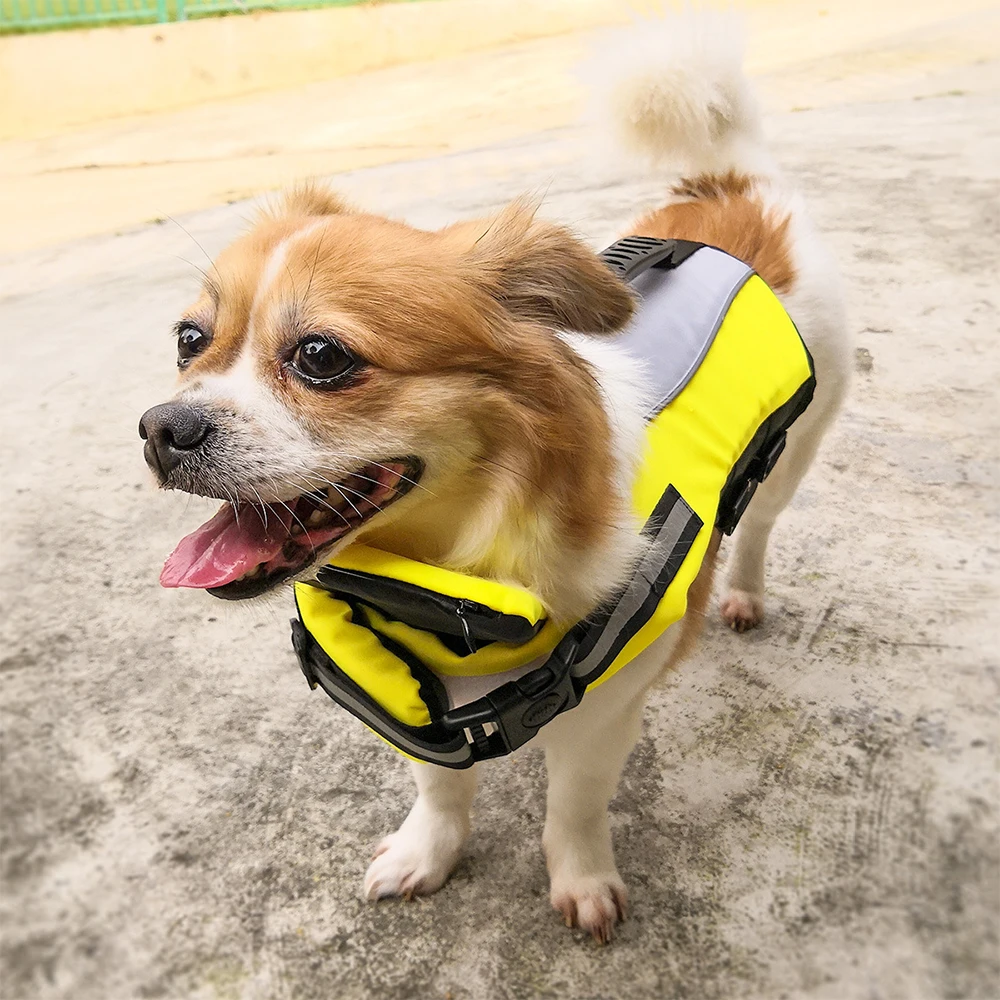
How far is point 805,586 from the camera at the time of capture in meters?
2.43

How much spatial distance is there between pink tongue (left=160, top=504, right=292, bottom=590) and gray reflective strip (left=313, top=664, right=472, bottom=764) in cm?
29

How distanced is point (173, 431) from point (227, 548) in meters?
0.19

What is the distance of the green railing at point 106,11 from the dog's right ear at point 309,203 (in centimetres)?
898

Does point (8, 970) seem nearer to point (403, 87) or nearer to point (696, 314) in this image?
point (696, 314)

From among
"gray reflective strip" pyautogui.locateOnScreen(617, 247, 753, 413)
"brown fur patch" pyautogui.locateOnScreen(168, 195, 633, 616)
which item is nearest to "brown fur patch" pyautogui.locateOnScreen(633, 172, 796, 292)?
"gray reflective strip" pyautogui.locateOnScreen(617, 247, 753, 413)

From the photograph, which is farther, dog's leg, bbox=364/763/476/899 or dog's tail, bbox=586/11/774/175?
dog's tail, bbox=586/11/774/175

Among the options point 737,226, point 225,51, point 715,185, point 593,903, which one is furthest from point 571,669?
point 225,51

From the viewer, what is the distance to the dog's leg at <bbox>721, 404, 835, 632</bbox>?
2203mm

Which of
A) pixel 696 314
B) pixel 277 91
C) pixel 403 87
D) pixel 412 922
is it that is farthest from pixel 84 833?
pixel 277 91

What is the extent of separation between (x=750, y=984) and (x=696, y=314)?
1.21 metres

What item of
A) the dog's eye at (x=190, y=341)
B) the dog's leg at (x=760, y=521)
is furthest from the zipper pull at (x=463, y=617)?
the dog's leg at (x=760, y=521)

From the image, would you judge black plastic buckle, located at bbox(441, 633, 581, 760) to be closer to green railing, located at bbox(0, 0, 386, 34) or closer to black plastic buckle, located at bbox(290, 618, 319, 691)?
black plastic buckle, located at bbox(290, 618, 319, 691)

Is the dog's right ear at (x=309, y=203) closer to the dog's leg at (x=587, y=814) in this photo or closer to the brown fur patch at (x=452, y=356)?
the brown fur patch at (x=452, y=356)

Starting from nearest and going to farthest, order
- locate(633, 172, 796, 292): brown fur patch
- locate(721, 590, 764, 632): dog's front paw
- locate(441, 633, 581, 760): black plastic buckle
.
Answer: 1. locate(441, 633, 581, 760): black plastic buckle
2. locate(633, 172, 796, 292): brown fur patch
3. locate(721, 590, 764, 632): dog's front paw
